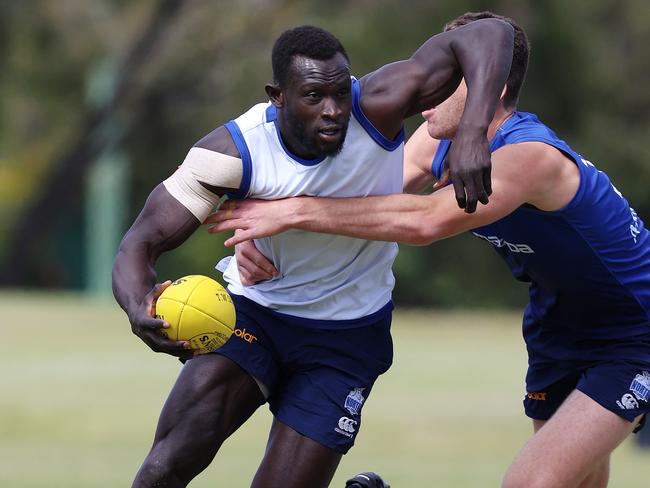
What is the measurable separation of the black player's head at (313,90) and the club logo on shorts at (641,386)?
69.1 inches

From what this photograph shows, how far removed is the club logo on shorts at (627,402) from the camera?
5.94 meters

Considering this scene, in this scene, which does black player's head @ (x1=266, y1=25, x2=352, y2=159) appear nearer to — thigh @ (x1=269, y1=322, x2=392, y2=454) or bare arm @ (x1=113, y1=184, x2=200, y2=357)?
bare arm @ (x1=113, y1=184, x2=200, y2=357)

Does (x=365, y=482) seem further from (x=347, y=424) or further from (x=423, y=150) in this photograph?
(x=423, y=150)

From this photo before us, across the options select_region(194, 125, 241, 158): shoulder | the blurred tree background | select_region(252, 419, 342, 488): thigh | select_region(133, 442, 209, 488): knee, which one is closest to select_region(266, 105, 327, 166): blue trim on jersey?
select_region(194, 125, 241, 158): shoulder

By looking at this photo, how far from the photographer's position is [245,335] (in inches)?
241

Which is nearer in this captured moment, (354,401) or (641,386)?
(641,386)

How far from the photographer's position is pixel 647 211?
31094mm

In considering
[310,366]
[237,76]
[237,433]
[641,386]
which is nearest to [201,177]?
[310,366]

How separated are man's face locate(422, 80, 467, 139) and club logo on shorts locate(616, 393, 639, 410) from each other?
1.44 metres

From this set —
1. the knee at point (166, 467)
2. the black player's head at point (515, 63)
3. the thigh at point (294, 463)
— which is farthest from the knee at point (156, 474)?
the black player's head at point (515, 63)

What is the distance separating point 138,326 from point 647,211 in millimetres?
27113

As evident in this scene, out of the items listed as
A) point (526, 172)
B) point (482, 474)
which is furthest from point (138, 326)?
point (482, 474)

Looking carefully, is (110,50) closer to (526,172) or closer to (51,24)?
(51,24)

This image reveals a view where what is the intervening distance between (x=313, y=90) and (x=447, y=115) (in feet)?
2.49
